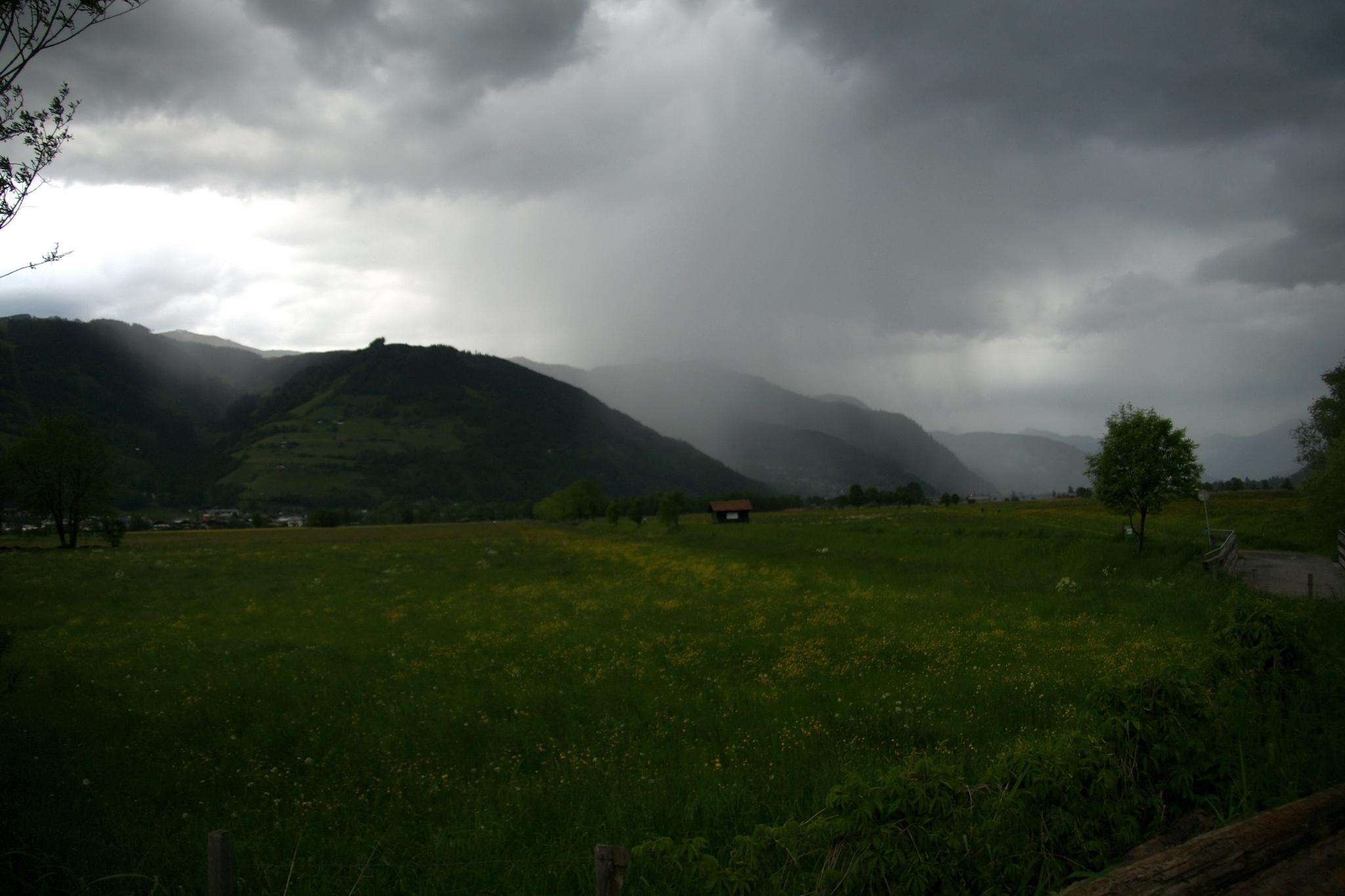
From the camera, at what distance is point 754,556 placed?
44.6m

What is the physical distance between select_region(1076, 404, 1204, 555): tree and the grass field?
3.11m

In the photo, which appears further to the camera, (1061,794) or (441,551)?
(441,551)

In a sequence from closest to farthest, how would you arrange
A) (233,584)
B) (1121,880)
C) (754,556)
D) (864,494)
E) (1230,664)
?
(1121,880)
(1230,664)
(233,584)
(754,556)
(864,494)

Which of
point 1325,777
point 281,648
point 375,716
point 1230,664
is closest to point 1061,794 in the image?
point 1325,777

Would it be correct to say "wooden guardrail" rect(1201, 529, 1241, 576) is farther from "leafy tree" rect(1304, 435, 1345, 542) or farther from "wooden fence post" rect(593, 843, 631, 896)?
"wooden fence post" rect(593, 843, 631, 896)

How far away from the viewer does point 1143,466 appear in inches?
1374

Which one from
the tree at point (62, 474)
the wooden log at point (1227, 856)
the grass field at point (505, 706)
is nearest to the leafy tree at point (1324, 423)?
the grass field at point (505, 706)

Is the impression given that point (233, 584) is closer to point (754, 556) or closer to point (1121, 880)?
point (754, 556)

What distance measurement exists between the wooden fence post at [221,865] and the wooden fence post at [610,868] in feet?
9.37

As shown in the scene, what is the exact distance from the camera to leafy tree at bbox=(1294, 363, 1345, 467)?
5731 cm

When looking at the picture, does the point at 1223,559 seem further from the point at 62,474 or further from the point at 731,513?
the point at 62,474

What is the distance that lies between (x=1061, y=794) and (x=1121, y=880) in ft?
6.63

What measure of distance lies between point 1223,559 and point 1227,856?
30268mm

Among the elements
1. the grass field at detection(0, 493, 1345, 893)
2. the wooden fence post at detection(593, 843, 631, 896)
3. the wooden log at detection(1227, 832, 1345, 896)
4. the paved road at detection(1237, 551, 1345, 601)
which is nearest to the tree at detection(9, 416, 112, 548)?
the grass field at detection(0, 493, 1345, 893)
